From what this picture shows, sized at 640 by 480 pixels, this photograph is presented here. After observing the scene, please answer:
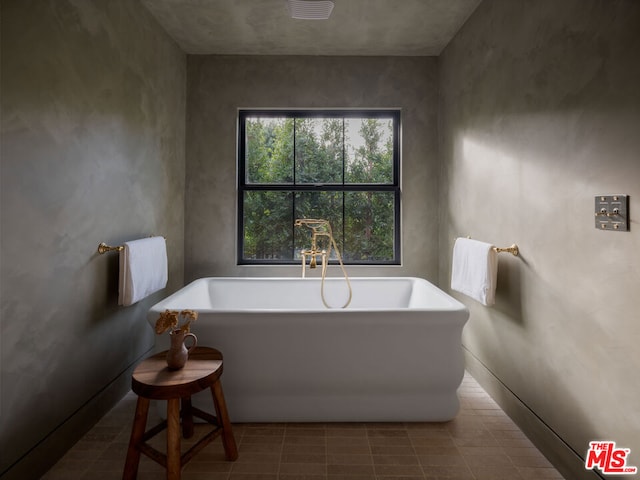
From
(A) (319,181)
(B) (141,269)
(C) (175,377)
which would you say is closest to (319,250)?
(A) (319,181)

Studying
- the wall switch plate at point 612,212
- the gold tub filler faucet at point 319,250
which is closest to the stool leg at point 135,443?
the gold tub filler faucet at point 319,250

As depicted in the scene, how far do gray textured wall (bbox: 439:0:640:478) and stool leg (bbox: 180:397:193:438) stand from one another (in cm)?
179

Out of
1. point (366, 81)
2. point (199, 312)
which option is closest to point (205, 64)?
point (366, 81)

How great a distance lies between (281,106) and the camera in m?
3.25

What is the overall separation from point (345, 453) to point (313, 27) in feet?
9.40

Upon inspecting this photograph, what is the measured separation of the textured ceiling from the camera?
2.53 meters

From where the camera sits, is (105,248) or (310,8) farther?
(310,8)

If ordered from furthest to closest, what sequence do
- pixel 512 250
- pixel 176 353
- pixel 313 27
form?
pixel 313 27, pixel 512 250, pixel 176 353

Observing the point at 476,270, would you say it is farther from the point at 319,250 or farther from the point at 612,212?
the point at 319,250

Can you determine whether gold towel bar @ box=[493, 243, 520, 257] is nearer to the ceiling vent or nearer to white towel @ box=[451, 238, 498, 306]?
white towel @ box=[451, 238, 498, 306]

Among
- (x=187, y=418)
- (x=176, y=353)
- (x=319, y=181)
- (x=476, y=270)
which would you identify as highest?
(x=319, y=181)

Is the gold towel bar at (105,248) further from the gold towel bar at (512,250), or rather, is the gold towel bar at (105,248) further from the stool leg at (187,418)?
the gold towel bar at (512,250)

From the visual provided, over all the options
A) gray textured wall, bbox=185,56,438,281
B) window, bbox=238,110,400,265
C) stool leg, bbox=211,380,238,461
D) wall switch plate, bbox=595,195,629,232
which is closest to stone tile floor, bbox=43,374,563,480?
stool leg, bbox=211,380,238,461

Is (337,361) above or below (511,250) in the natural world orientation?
below
